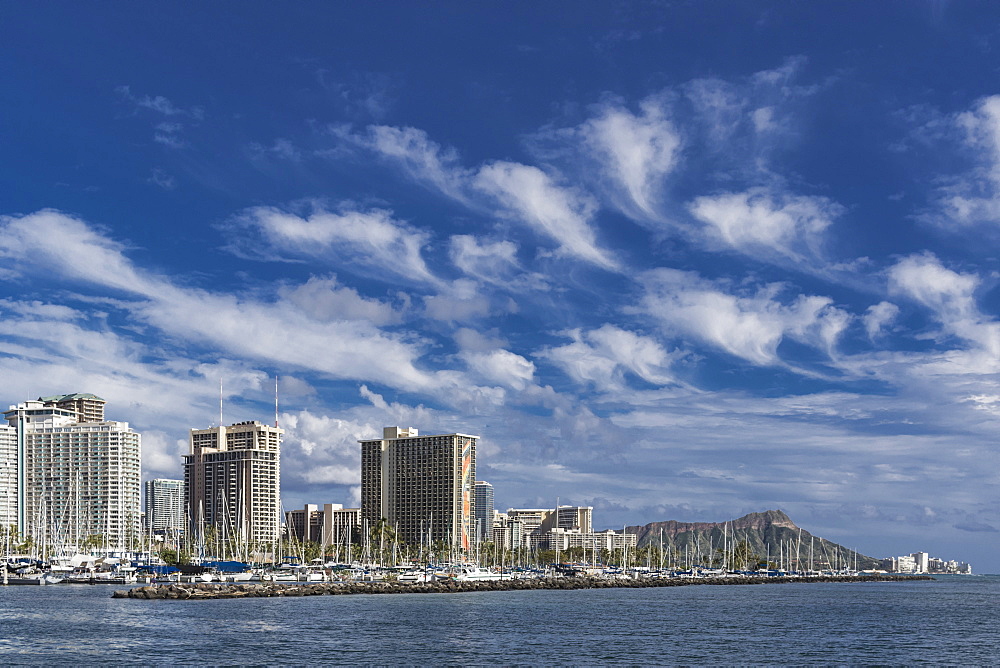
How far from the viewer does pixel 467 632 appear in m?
108

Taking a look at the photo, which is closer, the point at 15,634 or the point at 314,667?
the point at 314,667

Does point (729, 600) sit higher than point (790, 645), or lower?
lower

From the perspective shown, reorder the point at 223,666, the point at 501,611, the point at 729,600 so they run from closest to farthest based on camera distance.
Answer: the point at 223,666 < the point at 501,611 < the point at 729,600

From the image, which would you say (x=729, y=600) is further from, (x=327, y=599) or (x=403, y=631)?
(x=403, y=631)

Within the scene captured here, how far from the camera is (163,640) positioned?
9394cm

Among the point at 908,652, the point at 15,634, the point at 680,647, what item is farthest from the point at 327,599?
Result: the point at 908,652

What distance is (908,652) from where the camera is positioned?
93.9 m

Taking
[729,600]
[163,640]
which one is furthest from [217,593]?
[729,600]

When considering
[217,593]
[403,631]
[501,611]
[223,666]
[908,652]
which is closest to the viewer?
[223,666]

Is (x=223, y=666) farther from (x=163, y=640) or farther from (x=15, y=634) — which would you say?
(x=15, y=634)

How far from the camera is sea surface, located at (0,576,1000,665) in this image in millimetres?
85375

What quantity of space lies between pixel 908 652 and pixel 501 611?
2346 inches

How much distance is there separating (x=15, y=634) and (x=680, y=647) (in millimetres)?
58603

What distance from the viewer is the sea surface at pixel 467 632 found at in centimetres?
8538
